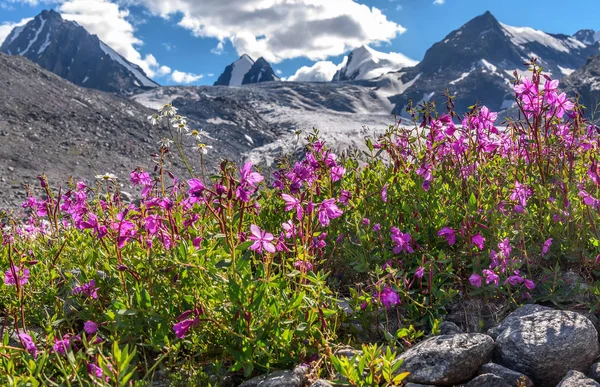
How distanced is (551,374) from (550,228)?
149 centimetres

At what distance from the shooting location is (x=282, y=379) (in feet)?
9.27

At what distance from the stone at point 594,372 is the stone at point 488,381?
1.90ft

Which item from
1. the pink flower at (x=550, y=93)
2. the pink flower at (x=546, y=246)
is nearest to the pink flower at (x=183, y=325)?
the pink flower at (x=546, y=246)

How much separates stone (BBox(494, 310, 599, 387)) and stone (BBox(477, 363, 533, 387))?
0.13 m

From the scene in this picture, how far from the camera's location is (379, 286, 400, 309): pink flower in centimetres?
333

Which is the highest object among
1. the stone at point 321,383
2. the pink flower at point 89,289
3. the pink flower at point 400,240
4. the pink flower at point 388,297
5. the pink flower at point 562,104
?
the pink flower at point 562,104

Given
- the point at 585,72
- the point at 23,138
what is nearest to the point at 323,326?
the point at 23,138

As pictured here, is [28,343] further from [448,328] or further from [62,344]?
[448,328]

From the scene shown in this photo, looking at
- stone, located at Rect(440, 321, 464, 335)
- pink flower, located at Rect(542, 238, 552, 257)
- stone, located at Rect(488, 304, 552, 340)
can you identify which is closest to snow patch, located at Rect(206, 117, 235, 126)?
pink flower, located at Rect(542, 238, 552, 257)

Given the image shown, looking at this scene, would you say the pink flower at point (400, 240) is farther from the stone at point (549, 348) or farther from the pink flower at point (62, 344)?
the pink flower at point (62, 344)

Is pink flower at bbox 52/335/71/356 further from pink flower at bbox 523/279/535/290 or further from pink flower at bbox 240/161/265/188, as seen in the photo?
pink flower at bbox 523/279/535/290

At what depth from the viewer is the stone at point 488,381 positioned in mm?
2734

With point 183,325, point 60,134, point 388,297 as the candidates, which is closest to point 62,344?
point 183,325

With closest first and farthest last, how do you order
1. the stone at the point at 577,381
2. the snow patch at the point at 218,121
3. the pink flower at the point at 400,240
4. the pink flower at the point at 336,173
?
1. the stone at the point at 577,381
2. the pink flower at the point at 400,240
3. the pink flower at the point at 336,173
4. the snow patch at the point at 218,121
